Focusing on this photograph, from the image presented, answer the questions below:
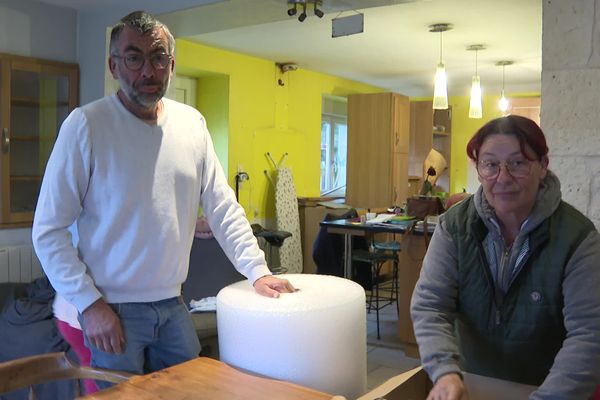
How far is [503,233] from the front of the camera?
1.36 meters

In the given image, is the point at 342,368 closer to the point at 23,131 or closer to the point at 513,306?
the point at 513,306

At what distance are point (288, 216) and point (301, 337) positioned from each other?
4.76 meters

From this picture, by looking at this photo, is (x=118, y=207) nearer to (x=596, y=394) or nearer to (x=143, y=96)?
(x=143, y=96)

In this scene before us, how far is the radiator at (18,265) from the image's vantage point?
3.48m

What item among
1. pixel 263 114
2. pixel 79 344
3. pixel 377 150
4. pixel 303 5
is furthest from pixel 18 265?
pixel 377 150

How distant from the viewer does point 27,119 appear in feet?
11.8

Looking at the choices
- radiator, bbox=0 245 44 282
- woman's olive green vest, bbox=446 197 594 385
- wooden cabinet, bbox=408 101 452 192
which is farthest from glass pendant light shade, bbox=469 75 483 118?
woman's olive green vest, bbox=446 197 594 385

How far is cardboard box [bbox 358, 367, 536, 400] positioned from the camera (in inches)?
50.7

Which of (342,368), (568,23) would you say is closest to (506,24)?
(568,23)

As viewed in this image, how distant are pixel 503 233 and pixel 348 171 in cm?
523

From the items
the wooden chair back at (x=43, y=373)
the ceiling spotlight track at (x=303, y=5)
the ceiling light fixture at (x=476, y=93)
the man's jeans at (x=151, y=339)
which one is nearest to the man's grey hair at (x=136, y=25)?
the man's jeans at (x=151, y=339)

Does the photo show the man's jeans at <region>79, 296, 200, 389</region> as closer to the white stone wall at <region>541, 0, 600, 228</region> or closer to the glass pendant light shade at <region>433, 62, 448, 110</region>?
the white stone wall at <region>541, 0, 600, 228</region>

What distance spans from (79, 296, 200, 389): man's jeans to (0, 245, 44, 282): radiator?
2.46 metres

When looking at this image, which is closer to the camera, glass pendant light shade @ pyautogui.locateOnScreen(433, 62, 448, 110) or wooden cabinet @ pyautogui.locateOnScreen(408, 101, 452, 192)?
glass pendant light shade @ pyautogui.locateOnScreen(433, 62, 448, 110)
